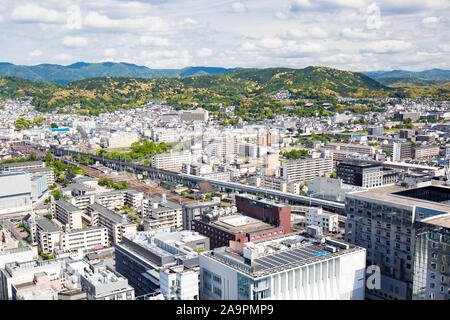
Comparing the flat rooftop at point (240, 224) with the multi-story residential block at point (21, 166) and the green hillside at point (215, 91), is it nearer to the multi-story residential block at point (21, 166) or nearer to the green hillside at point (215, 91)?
the multi-story residential block at point (21, 166)

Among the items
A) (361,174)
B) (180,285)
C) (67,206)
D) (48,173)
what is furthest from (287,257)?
(48,173)

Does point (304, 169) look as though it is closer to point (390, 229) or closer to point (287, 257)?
point (390, 229)

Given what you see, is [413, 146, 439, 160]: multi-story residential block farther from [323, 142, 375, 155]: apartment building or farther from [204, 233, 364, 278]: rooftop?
[204, 233, 364, 278]: rooftop

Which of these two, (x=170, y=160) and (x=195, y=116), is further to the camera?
(x=195, y=116)

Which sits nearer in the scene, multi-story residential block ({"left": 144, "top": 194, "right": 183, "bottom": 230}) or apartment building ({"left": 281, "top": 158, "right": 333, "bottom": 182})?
multi-story residential block ({"left": 144, "top": 194, "right": 183, "bottom": 230})

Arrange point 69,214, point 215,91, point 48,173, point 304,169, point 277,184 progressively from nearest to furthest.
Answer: point 69,214, point 277,184, point 48,173, point 304,169, point 215,91

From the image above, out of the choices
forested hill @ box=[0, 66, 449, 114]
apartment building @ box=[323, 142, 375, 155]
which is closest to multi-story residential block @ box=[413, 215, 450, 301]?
apartment building @ box=[323, 142, 375, 155]

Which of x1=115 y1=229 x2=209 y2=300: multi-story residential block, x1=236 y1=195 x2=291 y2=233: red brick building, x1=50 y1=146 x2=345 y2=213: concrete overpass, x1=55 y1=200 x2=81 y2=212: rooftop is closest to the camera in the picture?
x1=115 y1=229 x2=209 y2=300: multi-story residential block
